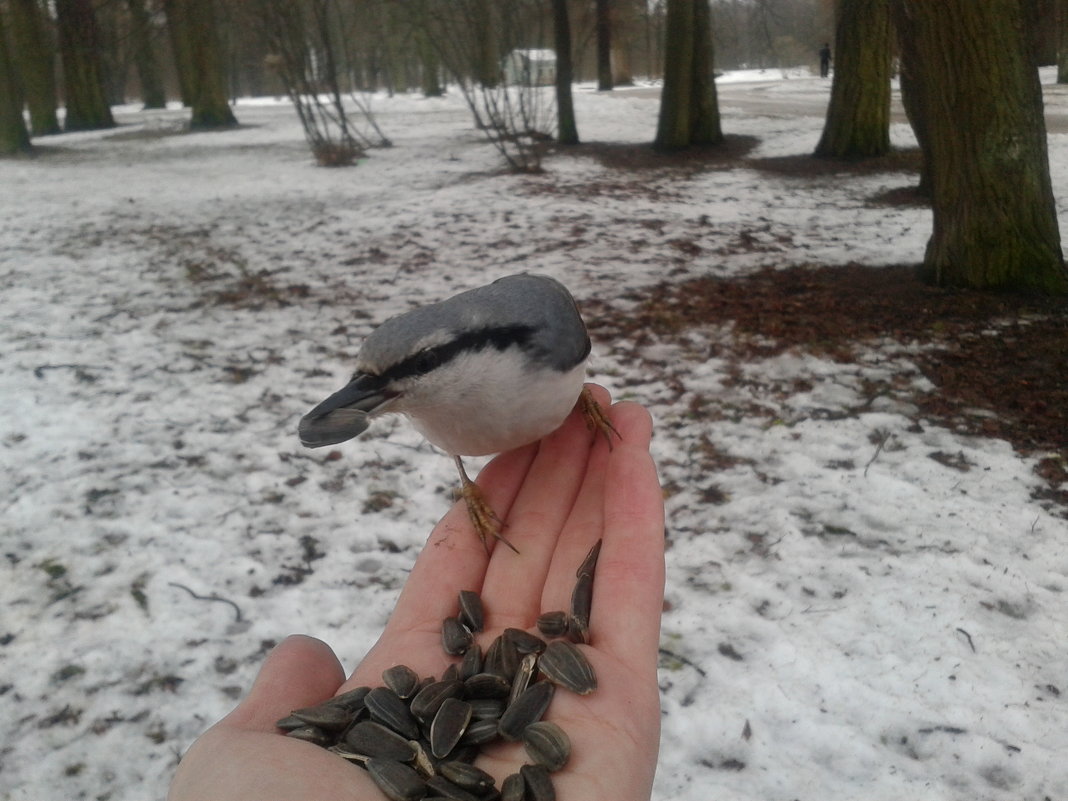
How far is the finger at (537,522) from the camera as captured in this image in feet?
6.47

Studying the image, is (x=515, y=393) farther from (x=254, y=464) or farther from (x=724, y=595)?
(x=254, y=464)

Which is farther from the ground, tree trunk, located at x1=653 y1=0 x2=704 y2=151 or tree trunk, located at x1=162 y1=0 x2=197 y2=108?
tree trunk, located at x1=162 y1=0 x2=197 y2=108

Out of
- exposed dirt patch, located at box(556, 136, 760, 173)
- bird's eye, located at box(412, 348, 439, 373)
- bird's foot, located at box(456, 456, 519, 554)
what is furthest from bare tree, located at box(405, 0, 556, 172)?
bird's eye, located at box(412, 348, 439, 373)

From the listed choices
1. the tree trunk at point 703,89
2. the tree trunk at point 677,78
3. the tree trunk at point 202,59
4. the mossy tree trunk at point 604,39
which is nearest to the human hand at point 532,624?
the tree trunk at point 677,78

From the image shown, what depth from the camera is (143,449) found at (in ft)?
11.4

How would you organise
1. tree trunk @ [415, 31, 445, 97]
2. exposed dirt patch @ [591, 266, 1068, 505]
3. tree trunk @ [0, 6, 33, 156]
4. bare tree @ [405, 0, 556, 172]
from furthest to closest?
tree trunk @ [415, 31, 445, 97] < tree trunk @ [0, 6, 33, 156] < bare tree @ [405, 0, 556, 172] < exposed dirt patch @ [591, 266, 1068, 505]

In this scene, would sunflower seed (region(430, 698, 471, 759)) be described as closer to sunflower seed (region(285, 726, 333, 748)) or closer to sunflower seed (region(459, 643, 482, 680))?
sunflower seed (region(459, 643, 482, 680))

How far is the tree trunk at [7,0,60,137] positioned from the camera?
14562 mm

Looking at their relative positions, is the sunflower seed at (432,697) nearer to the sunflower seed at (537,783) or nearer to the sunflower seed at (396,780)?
the sunflower seed at (396,780)

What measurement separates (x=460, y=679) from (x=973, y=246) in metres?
4.33

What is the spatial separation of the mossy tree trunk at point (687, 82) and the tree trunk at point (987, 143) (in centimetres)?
558

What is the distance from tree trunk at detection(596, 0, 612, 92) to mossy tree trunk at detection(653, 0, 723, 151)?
166 inches

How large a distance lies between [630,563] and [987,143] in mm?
3996

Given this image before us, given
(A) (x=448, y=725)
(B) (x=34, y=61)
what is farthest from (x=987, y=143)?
(B) (x=34, y=61)
